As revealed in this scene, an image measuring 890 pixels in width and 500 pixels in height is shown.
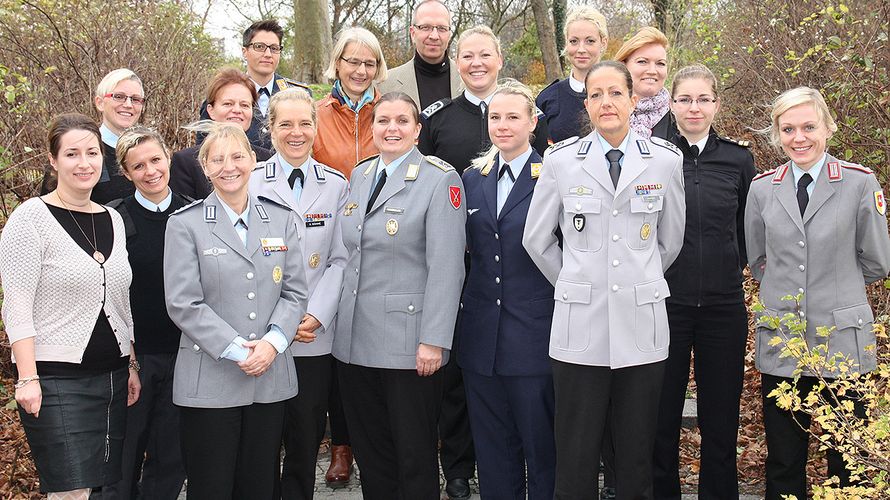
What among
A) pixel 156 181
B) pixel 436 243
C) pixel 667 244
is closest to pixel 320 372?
pixel 436 243

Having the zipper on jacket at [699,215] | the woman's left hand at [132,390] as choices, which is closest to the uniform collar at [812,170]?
the zipper on jacket at [699,215]

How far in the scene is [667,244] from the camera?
3869mm

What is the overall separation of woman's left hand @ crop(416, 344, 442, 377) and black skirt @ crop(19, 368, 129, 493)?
4.64ft

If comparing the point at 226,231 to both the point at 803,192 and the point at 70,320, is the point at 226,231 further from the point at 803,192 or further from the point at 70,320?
the point at 803,192

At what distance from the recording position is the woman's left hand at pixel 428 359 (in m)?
4.07

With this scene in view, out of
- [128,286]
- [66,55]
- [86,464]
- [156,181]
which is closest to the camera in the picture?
[86,464]

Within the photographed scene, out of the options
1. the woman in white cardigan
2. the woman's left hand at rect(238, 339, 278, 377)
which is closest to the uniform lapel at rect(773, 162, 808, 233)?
the woman's left hand at rect(238, 339, 278, 377)

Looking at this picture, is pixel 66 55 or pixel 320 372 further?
pixel 66 55

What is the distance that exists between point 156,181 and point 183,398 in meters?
1.13

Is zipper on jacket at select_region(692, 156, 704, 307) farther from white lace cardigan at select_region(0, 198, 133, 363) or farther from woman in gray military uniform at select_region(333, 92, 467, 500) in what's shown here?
white lace cardigan at select_region(0, 198, 133, 363)

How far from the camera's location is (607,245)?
12.2 ft

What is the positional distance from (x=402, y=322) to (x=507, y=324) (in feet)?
1.70

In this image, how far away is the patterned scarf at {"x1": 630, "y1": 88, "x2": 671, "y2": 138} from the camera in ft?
15.6

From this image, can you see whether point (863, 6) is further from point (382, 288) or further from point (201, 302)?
point (201, 302)
